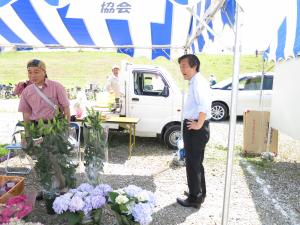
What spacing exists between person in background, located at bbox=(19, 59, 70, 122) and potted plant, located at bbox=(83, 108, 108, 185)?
24.3 inches

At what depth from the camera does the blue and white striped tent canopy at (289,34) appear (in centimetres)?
386

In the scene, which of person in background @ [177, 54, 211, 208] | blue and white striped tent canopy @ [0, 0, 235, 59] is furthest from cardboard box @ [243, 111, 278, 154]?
person in background @ [177, 54, 211, 208]

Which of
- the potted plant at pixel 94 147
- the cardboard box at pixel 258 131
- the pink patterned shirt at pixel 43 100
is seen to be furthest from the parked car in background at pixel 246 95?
the potted plant at pixel 94 147

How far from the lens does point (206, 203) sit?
4676 millimetres

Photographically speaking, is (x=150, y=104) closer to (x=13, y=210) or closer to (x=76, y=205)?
(x=76, y=205)

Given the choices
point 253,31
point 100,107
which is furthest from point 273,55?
point 100,107

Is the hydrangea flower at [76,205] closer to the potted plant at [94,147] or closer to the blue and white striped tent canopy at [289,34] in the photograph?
the potted plant at [94,147]

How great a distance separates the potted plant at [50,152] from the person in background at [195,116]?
4.47 ft

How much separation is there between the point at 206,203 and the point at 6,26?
4.17m

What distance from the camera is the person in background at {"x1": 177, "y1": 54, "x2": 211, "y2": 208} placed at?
389cm

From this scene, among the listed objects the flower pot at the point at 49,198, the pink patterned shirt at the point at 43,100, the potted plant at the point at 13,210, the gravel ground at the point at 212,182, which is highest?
the pink patterned shirt at the point at 43,100

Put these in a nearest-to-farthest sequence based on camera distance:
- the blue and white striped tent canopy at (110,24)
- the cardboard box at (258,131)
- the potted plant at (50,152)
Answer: the potted plant at (50,152)
the blue and white striped tent canopy at (110,24)
the cardboard box at (258,131)

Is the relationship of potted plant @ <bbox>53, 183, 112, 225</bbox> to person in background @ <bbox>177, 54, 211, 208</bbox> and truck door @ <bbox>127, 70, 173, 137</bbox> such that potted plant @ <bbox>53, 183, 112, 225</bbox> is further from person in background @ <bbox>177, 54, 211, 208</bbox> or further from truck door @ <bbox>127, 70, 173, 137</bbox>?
truck door @ <bbox>127, 70, 173, 137</bbox>

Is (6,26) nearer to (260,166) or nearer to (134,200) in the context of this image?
(134,200)
